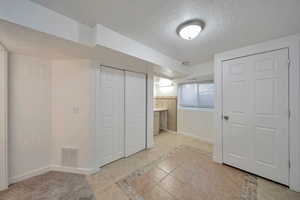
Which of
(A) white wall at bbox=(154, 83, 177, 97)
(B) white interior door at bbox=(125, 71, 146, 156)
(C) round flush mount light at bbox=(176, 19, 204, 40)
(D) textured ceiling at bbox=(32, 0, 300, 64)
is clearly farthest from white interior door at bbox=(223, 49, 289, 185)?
(A) white wall at bbox=(154, 83, 177, 97)

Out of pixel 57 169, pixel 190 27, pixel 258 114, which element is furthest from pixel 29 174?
pixel 258 114

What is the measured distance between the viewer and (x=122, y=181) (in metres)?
1.84

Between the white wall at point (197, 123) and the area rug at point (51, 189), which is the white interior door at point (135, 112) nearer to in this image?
the area rug at point (51, 189)

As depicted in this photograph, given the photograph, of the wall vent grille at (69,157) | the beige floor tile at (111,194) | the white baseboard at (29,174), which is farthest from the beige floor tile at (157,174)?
the white baseboard at (29,174)

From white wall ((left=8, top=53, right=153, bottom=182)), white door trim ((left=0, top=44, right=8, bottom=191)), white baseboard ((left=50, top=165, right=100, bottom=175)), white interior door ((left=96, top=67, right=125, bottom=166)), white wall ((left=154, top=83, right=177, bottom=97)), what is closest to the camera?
white door trim ((left=0, top=44, right=8, bottom=191))

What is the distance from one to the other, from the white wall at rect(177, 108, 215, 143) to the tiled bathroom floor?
4.66 ft

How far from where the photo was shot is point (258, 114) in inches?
77.2

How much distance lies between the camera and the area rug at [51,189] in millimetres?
1535

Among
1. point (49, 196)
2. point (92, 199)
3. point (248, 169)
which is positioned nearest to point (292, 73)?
point (248, 169)

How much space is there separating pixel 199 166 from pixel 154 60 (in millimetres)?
2195

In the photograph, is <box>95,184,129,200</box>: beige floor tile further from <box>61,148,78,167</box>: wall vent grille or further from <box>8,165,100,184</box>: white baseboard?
<box>61,148,78,167</box>: wall vent grille

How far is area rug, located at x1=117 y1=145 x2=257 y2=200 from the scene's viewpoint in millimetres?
1588

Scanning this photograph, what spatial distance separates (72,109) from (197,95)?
3.52 meters

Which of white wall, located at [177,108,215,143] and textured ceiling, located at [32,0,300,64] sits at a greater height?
textured ceiling, located at [32,0,300,64]
